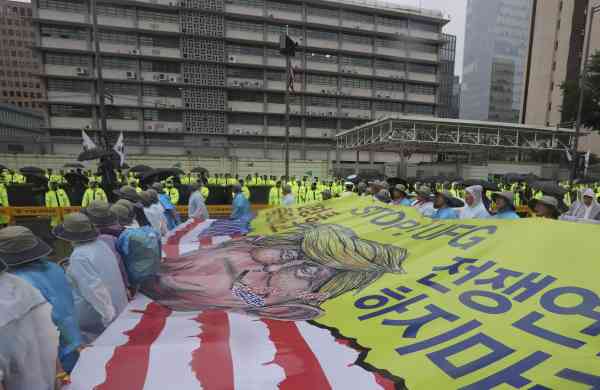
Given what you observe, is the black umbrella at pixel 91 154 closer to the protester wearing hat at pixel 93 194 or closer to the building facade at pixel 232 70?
the protester wearing hat at pixel 93 194

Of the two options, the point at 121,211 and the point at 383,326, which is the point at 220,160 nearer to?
the point at 121,211

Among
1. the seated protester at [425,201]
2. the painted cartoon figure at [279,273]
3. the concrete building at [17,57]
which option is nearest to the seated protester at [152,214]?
the painted cartoon figure at [279,273]

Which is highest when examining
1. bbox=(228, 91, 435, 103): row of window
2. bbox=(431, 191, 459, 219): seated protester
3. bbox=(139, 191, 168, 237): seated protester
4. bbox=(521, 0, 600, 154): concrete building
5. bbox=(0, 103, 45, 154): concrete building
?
bbox=(521, 0, 600, 154): concrete building

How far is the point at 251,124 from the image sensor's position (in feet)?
138

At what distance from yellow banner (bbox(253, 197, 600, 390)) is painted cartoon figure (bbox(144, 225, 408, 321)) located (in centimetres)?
3

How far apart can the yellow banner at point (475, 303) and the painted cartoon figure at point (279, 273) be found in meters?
0.03

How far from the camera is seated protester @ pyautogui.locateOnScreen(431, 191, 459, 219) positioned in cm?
514

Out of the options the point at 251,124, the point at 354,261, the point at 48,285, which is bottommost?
the point at 354,261

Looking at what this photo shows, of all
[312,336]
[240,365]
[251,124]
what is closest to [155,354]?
→ [240,365]

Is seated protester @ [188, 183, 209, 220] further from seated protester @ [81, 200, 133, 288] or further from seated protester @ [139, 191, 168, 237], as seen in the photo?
seated protester @ [81, 200, 133, 288]

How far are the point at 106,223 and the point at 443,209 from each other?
4.75 m

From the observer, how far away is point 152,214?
5.62 m

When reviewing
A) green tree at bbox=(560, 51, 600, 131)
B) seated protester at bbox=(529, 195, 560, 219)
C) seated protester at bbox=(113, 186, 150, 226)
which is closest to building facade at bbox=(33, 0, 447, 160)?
green tree at bbox=(560, 51, 600, 131)

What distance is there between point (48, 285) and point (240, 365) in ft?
4.40
